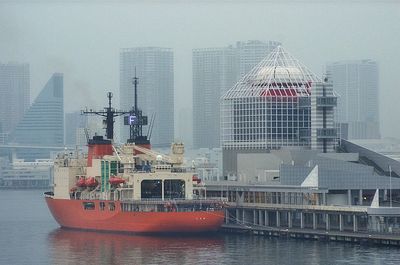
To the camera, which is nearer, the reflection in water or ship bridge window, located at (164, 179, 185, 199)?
the reflection in water

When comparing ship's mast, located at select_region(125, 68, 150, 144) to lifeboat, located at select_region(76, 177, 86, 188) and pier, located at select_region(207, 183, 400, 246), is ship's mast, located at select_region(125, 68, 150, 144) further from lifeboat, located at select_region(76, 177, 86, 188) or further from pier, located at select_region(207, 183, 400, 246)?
pier, located at select_region(207, 183, 400, 246)

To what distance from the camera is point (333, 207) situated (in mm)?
61375

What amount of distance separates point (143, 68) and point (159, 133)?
1370 cm

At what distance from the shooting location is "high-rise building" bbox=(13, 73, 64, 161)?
6447 inches

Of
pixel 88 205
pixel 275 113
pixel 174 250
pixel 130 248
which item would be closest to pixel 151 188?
pixel 88 205

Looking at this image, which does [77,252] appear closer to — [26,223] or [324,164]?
[324,164]

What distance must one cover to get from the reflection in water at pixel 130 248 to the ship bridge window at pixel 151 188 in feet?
6.39

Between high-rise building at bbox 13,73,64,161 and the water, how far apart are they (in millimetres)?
93684

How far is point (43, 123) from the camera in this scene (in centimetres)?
17188

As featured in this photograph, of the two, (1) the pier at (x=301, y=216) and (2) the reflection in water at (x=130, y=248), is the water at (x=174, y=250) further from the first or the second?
(1) the pier at (x=301, y=216)

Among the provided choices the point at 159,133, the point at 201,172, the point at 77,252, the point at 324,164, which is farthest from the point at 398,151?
the point at 159,133

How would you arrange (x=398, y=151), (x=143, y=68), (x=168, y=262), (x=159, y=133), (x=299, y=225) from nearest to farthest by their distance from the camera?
(x=168, y=262) < (x=299, y=225) < (x=398, y=151) < (x=159, y=133) < (x=143, y=68)

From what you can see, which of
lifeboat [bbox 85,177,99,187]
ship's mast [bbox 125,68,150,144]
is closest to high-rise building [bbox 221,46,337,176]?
ship's mast [bbox 125,68,150,144]

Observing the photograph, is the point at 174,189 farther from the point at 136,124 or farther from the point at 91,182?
the point at 136,124
